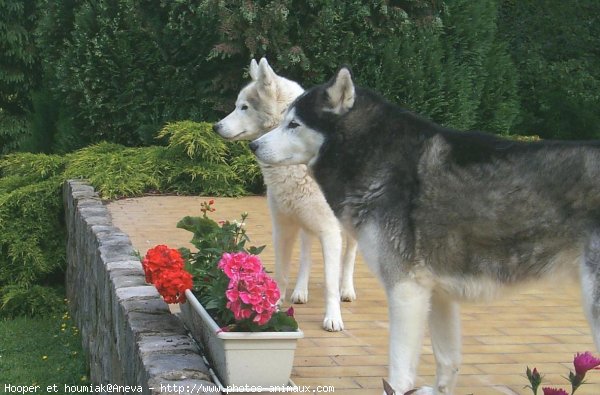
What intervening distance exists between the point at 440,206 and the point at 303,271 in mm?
2199

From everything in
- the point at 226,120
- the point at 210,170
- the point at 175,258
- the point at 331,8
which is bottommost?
the point at 210,170

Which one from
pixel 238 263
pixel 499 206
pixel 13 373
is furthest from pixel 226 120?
pixel 13 373

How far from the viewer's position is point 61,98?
469 inches

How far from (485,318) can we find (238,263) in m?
2.35

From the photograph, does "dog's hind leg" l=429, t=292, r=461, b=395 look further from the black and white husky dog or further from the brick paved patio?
the brick paved patio

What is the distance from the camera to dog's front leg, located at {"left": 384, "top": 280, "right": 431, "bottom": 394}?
3.37 m

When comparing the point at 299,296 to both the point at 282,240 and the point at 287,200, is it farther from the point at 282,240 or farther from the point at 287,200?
the point at 287,200

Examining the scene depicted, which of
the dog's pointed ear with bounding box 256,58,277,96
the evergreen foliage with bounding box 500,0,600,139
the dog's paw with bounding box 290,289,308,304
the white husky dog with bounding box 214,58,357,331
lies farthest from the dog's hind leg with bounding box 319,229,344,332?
the evergreen foliage with bounding box 500,0,600,139

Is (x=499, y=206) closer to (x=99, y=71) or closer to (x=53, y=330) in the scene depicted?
(x=53, y=330)

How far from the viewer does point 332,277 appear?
501 centimetres

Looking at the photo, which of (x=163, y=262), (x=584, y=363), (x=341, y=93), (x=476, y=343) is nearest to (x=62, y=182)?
(x=163, y=262)

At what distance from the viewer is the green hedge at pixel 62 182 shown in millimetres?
8461

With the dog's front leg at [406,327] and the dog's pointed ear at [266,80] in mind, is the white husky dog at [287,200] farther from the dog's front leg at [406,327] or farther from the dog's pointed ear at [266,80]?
the dog's front leg at [406,327]

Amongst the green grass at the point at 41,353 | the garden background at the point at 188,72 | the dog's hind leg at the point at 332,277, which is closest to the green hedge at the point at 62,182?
the garden background at the point at 188,72
